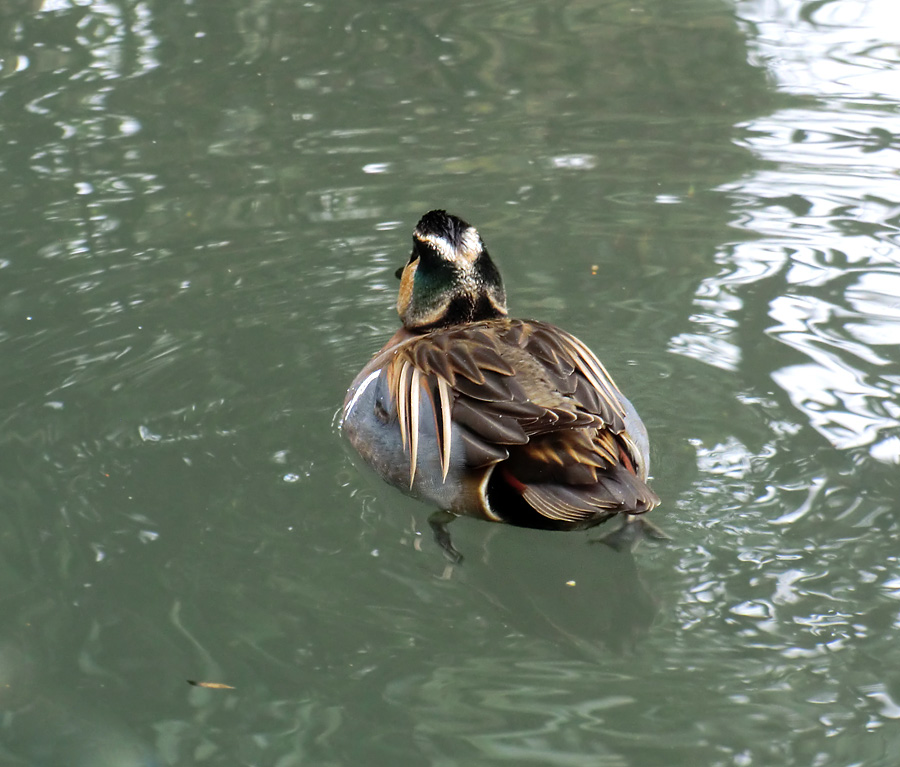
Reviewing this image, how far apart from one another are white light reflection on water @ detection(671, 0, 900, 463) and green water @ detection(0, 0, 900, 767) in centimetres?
3

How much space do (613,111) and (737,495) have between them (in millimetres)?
5204

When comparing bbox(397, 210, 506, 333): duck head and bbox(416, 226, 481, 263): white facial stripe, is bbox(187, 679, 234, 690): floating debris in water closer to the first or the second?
bbox(397, 210, 506, 333): duck head

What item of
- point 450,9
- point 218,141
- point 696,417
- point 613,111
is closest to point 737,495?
point 696,417

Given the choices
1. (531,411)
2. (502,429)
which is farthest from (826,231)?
(502,429)

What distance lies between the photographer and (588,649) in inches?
183

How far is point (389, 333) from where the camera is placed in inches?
286

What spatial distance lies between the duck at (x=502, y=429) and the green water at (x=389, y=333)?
0.26 metres

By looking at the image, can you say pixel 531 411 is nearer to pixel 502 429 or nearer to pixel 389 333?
pixel 502 429

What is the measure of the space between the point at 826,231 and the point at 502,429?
12.7 ft

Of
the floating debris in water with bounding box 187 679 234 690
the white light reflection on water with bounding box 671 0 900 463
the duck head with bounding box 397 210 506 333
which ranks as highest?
the duck head with bounding box 397 210 506 333

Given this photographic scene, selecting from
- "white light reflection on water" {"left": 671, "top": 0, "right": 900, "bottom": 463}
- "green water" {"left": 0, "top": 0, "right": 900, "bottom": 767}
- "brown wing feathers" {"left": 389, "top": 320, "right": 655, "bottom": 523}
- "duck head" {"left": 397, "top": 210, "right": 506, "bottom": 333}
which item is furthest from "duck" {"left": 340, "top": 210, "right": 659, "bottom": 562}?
"white light reflection on water" {"left": 671, "top": 0, "right": 900, "bottom": 463}

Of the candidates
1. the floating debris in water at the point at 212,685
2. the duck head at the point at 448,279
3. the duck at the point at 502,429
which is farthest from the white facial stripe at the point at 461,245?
the floating debris in water at the point at 212,685

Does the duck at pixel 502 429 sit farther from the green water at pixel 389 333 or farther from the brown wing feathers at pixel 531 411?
the green water at pixel 389 333

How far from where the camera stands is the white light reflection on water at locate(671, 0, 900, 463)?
6168 millimetres
